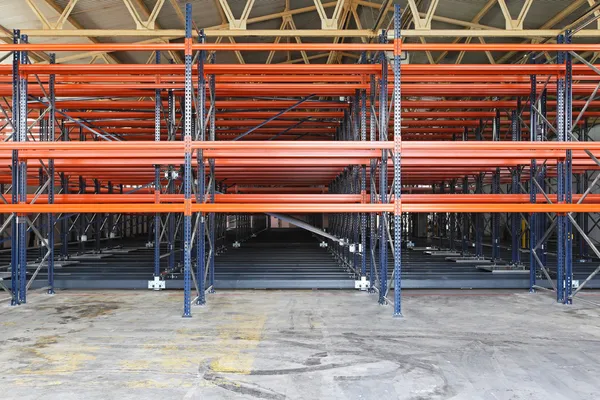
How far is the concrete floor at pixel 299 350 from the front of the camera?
4.29 metres

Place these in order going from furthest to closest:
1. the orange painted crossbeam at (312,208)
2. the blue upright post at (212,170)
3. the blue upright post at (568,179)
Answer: the blue upright post at (212,170), the blue upright post at (568,179), the orange painted crossbeam at (312,208)

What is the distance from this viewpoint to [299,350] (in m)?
5.36

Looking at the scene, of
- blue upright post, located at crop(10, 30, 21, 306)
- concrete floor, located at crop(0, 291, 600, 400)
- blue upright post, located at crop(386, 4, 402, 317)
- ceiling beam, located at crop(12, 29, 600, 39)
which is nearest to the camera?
concrete floor, located at crop(0, 291, 600, 400)

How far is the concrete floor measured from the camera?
429 centimetres

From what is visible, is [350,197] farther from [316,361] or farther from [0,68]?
[0,68]

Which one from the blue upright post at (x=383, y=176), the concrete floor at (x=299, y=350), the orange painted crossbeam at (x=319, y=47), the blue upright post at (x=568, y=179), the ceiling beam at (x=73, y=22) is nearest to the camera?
the concrete floor at (x=299, y=350)

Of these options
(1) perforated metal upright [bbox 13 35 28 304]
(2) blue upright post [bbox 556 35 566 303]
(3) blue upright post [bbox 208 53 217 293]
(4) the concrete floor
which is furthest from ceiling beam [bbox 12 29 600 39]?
(4) the concrete floor

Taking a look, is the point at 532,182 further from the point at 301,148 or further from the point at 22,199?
the point at 22,199

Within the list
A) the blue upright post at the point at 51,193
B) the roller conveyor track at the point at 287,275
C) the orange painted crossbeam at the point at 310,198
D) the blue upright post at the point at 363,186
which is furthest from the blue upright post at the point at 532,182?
the blue upright post at the point at 51,193

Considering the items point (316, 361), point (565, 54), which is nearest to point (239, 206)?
point (316, 361)

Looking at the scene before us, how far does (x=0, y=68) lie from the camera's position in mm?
8328

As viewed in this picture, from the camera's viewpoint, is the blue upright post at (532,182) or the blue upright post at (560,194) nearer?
the blue upright post at (560,194)

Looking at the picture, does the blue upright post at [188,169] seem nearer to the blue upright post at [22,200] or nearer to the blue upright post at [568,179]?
the blue upright post at [22,200]

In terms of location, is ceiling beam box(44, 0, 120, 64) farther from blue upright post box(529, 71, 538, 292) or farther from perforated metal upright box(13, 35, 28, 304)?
blue upright post box(529, 71, 538, 292)
